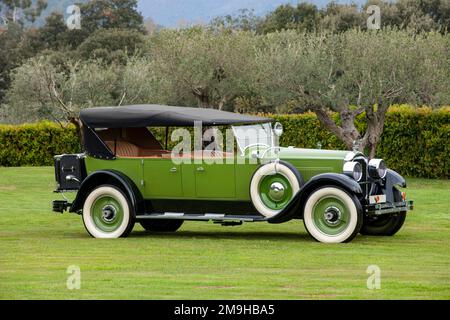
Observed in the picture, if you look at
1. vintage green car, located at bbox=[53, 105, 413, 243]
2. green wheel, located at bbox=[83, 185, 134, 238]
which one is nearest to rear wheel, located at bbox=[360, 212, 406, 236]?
vintage green car, located at bbox=[53, 105, 413, 243]

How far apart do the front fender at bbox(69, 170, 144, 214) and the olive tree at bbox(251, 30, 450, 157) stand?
16.5 metres

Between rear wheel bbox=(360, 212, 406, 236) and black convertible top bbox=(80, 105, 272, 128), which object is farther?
rear wheel bbox=(360, 212, 406, 236)

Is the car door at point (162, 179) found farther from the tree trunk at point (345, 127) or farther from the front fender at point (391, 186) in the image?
the tree trunk at point (345, 127)

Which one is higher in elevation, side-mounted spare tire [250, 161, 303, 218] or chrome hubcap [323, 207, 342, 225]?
side-mounted spare tire [250, 161, 303, 218]

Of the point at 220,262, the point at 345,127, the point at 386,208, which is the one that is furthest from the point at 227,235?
the point at 345,127

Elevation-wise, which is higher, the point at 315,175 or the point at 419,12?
the point at 419,12

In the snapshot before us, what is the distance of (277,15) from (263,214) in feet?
180

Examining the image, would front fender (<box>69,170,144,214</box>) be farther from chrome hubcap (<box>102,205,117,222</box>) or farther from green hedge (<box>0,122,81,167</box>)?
green hedge (<box>0,122,81,167</box>)

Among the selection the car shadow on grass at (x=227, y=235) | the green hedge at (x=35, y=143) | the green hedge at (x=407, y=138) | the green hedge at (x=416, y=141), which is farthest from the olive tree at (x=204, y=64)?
the car shadow on grass at (x=227, y=235)

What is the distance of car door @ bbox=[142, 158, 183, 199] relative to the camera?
1447cm

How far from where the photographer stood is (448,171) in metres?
29.8

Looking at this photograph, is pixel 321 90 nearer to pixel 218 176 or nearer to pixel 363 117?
pixel 363 117

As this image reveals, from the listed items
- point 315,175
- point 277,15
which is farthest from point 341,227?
point 277,15

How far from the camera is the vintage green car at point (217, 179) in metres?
13.6
